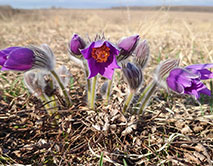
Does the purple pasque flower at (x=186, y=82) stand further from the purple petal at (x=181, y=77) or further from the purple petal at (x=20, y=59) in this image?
the purple petal at (x=20, y=59)

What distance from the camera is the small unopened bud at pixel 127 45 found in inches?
50.9

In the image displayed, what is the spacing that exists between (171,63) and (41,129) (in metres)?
1.06

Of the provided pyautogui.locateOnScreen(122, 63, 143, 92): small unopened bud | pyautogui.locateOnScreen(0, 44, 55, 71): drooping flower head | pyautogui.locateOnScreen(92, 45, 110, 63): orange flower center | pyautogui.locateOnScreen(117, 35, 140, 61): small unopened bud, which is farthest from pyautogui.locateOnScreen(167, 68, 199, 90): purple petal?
pyautogui.locateOnScreen(0, 44, 55, 71): drooping flower head

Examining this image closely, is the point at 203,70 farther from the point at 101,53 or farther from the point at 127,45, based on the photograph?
the point at 101,53

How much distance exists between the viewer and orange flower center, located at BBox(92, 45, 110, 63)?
133cm

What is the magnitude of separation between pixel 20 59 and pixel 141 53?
857 millimetres

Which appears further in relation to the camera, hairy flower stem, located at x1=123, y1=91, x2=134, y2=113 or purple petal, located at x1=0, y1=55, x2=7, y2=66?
hairy flower stem, located at x1=123, y1=91, x2=134, y2=113

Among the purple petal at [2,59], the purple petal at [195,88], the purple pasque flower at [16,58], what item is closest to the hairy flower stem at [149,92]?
the purple petal at [195,88]

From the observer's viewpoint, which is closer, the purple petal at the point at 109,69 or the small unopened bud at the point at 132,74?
the purple petal at the point at 109,69

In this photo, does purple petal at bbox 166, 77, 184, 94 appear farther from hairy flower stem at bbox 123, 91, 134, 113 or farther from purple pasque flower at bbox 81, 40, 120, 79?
purple pasque flower at bbox 81, 40, 120, 79

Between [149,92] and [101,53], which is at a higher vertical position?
[101,53]

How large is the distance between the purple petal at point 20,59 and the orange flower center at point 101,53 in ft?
1.32

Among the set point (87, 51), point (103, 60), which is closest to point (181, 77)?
point (103, 60)

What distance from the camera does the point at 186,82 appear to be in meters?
1.29
